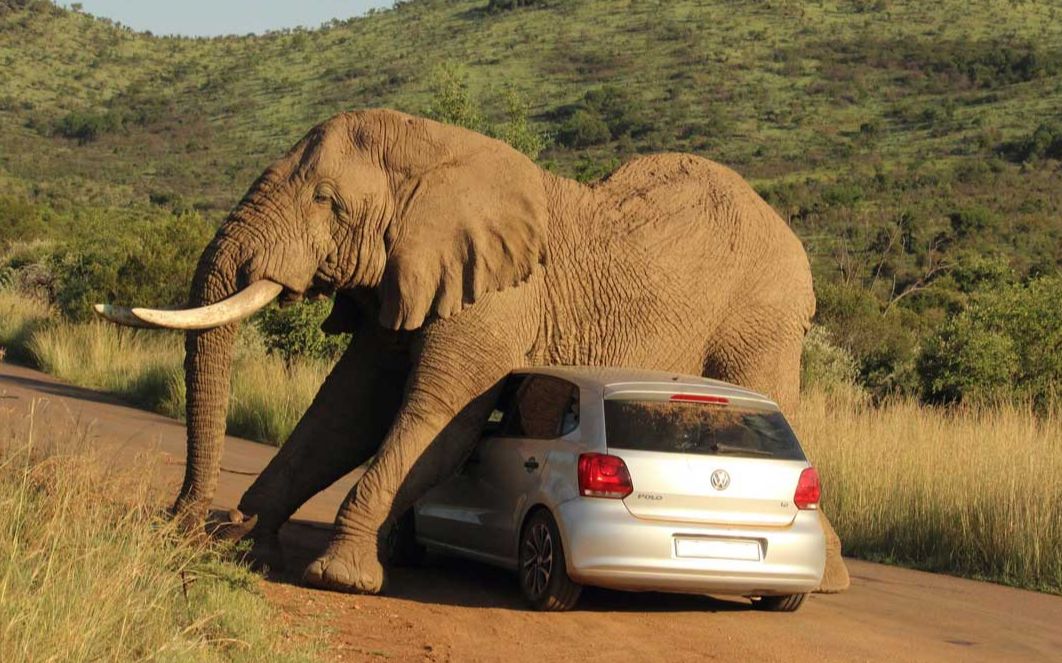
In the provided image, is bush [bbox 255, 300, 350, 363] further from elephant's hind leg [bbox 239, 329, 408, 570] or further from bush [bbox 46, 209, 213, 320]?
elephant's hind leg [bbox 239, 329, 408, 570]

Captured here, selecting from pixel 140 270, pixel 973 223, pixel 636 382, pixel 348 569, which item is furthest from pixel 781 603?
pixel 973 223

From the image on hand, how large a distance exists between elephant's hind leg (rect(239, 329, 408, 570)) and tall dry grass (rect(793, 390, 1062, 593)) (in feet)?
9.21

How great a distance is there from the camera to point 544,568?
8711 mm

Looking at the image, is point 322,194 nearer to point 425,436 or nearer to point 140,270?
point 425,436

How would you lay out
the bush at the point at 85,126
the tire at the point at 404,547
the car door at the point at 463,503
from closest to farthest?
1. the car door at the point at 463,503
2. the tire at the point at 404,547
3. the bush at the point at 85,126

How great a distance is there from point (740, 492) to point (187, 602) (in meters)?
2.92

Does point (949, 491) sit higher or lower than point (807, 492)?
lower

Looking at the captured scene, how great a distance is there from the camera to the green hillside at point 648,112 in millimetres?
40062

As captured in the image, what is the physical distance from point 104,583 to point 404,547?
4.46 metres

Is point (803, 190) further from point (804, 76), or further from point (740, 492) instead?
point (740, 492)

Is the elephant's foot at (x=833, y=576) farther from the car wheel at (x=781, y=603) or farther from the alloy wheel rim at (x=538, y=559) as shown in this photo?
the alloy wheel rim at (x=538, y=559)

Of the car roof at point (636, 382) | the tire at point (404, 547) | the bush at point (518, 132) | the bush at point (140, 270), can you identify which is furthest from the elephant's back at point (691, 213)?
the bush at point (140, 270)

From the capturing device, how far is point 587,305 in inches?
408

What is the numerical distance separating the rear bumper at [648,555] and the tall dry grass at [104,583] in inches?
59.1
